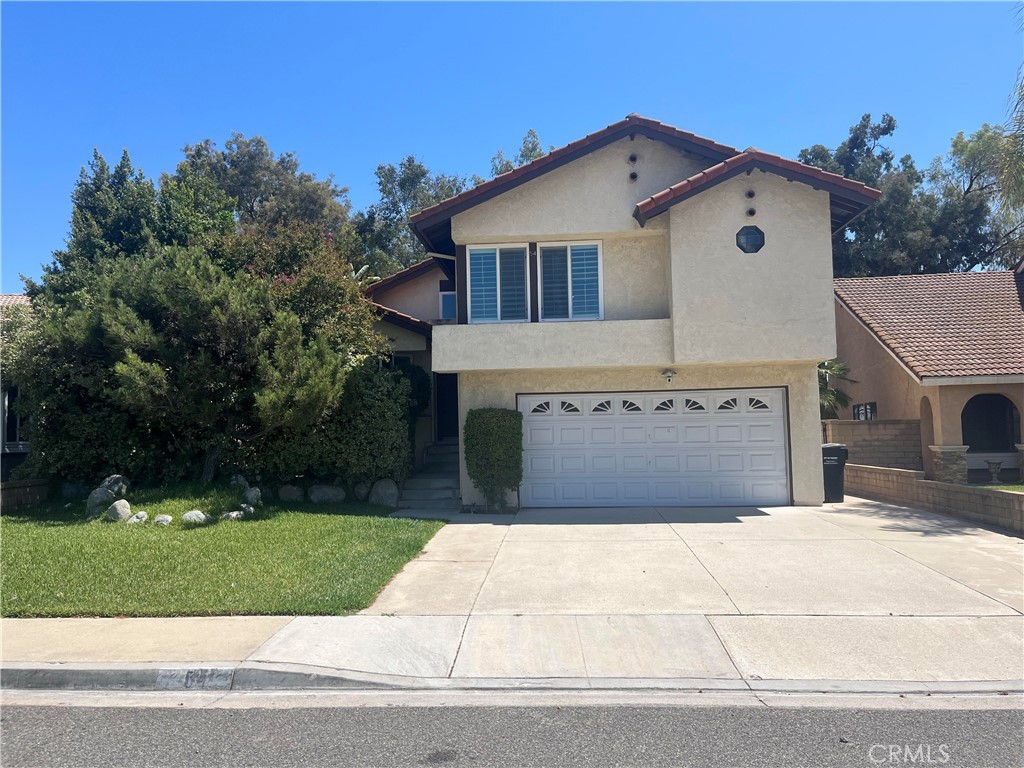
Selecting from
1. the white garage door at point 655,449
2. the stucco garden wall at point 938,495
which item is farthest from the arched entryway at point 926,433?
the white garage door at point 655,449

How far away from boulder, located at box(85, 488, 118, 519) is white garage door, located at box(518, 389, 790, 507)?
Result: 7.18m

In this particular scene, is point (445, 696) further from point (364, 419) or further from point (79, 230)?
point (79, 230)

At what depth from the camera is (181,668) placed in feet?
18.2

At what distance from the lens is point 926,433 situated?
1672cm

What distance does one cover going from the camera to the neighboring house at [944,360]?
15.8m

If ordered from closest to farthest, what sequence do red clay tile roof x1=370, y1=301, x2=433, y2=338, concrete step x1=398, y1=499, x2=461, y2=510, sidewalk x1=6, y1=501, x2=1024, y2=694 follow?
1. sidewalk x1=6, y1=501, x2=1024, y2=694
2. concrete step x1=398, y1=499, x2=461, y2=510
3. red clay tile roof x1=370, y1=301, x2=433, y2=338

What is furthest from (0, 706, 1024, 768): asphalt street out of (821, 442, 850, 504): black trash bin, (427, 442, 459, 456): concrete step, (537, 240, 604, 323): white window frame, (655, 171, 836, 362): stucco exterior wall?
(427, 442, 459, 456): concrete step

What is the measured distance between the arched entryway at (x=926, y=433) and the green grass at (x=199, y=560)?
11.7 m

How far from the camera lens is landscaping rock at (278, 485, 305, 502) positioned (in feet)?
43.3

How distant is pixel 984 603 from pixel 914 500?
7.15 meters

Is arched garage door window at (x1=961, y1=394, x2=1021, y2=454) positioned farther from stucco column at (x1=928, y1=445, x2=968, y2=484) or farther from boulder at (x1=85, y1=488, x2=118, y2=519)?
boulder at (x1=85, y1=488, x2=118, y2=519)

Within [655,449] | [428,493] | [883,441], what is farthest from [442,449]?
[883,441]

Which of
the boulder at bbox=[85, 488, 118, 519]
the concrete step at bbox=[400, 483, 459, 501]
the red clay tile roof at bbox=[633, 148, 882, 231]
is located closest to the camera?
the boulder at bbox=[85, 488, 118, 519]

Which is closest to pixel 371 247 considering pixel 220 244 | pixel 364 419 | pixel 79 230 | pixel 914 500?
pixel 79 230
